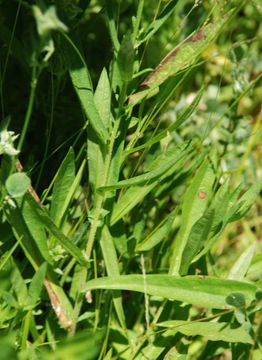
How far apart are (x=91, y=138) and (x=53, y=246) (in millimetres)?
231

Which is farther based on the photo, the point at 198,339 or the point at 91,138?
the point at 198,339

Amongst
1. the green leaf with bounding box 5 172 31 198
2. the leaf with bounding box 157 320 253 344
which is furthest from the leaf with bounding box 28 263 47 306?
the leaf with bounding box 157 320 253 344

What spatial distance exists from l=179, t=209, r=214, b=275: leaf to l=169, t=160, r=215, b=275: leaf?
65 mm

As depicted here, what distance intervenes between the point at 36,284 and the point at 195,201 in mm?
414

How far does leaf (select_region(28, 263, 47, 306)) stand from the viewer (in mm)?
1123

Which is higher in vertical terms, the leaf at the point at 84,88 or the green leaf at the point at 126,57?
the green leaf at the point at 126,57

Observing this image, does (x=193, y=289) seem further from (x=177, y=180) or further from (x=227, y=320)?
(x=177, y=180)

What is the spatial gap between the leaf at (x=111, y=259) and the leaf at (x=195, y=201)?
132mm

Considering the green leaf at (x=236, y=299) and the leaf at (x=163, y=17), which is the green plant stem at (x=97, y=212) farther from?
the green leaf at (x=236, y=299)

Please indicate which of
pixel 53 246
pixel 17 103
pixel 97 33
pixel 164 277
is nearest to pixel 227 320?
pixel 164 277

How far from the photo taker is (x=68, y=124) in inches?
62.4

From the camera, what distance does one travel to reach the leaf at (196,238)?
1.19 meters

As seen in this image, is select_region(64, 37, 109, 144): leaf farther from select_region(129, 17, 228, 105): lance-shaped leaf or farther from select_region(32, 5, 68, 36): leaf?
select_region(32, 5, 68, 36): leaf

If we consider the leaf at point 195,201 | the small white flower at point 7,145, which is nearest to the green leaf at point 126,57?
the small white flower at point 7,145
